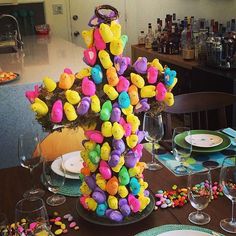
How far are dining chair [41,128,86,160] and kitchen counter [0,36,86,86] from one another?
72 cm

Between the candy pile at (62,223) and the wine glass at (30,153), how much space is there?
16 centimetres

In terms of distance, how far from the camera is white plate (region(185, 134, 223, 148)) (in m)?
1.48

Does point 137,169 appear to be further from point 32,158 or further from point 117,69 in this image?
point 32,158

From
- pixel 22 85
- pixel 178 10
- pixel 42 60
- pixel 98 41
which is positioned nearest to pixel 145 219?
pixel 98 41

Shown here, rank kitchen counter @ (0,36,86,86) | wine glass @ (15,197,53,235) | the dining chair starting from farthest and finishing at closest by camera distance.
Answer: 1. kitchen counter @ (0,36,86,86)
2. the dining chair
3. wine glass @ (15,197,53,235)

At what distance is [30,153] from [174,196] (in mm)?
485

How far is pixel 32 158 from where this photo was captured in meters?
1.25

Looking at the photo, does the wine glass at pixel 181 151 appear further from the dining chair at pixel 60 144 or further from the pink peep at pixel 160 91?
the dining chair at pixel 60 144

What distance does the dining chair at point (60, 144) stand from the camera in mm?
1741

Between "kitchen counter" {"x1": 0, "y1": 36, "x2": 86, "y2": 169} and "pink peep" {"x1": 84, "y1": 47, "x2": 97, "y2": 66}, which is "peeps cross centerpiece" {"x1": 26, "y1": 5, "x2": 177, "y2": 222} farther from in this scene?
"kitchen counter" {"x1": 0, "y1": 36, "x2": 86, "y2": 169}

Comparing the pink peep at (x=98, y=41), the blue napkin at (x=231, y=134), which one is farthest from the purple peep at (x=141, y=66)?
the blue napkin at (x=231, y=134)

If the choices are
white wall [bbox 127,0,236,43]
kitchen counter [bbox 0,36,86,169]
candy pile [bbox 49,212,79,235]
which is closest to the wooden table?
candy pile [bbox 49,212,79,235]

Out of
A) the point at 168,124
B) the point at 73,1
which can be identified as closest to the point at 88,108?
the point at 168,124

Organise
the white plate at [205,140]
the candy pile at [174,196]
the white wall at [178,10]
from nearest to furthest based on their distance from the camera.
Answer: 1. the candy pile at [174,196]
2. the white plate at [205,140]
3. the white wall at [178,10]
